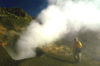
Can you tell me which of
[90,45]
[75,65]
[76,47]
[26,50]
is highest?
[76,47]

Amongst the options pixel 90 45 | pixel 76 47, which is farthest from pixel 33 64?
pixel 90 45

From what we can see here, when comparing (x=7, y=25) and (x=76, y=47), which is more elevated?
(x=76, y=47)

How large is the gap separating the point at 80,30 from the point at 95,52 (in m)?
7.51

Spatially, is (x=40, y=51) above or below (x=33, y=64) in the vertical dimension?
below

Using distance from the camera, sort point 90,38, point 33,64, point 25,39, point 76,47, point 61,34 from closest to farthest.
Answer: point 33,64 → point 76,47 → point 25,39 → point 90,38 → point 61,34

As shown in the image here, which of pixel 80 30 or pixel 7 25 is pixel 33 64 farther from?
pixel 80 30

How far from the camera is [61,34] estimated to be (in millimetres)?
20016

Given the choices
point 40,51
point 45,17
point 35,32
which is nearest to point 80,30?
point 45,17

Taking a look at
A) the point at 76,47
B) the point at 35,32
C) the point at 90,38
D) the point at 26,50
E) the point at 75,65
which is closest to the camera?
the point at 75,65

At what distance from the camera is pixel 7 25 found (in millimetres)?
17391

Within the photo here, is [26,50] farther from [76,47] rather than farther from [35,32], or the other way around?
[76,47]

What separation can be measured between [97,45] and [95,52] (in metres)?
2.26

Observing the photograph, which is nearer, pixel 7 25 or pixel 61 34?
pixel 7 25

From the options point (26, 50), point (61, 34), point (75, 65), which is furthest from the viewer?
point (61, 34)
